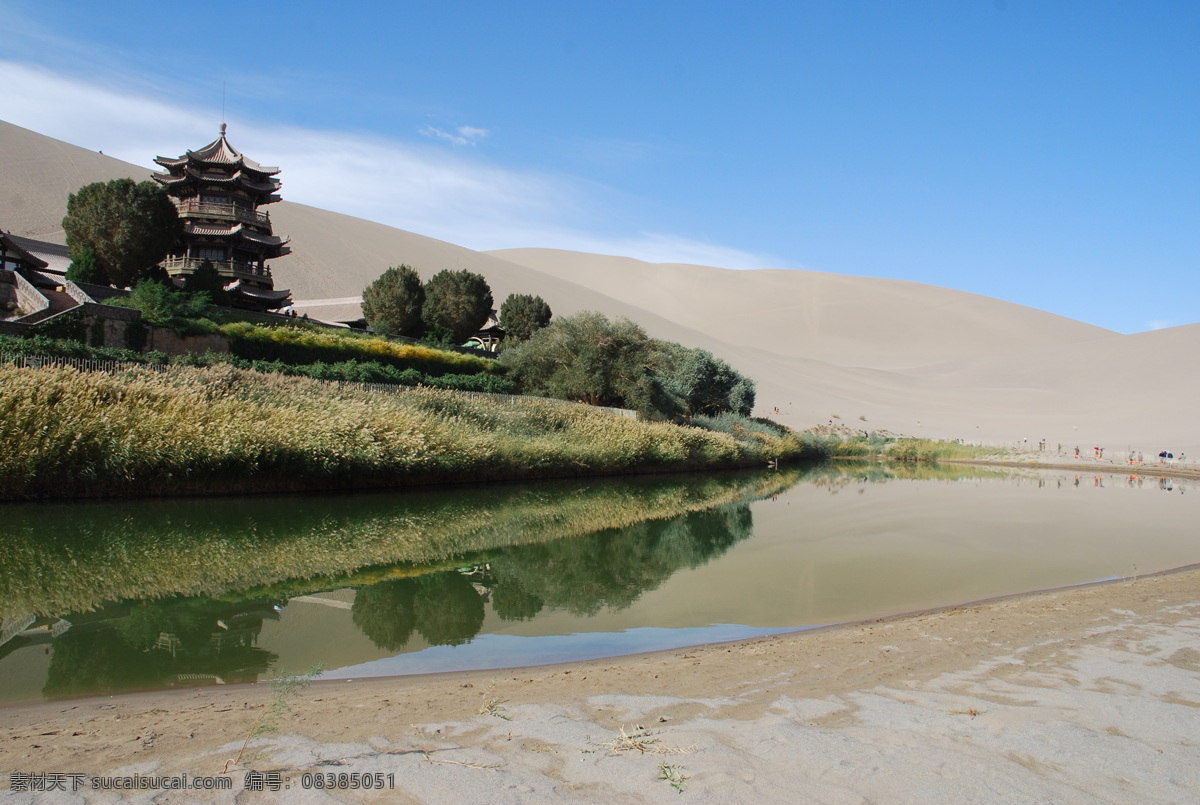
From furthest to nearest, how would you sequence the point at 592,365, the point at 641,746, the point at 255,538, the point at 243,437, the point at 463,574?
the point at 592,365
the point at 243,437
the point at 255,538
the point at 463,574
the point at 641,746

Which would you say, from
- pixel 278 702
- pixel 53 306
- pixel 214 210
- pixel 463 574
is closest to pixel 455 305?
pixel 214 210

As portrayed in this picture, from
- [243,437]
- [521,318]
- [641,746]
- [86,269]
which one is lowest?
[641,746]

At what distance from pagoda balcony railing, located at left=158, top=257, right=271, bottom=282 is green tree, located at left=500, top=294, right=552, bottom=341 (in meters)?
13.4

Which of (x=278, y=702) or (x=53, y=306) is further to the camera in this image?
(x=53, y=306)

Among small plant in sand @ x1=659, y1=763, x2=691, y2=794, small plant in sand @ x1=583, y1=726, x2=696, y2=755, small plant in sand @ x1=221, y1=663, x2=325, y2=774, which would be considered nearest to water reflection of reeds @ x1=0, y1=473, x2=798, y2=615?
small plant in sand @ x1=221, y1=663, x2=325, y2=774

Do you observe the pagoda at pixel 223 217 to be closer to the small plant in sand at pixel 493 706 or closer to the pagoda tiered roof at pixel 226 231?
the pagoda tiered roof at pixel 226 231

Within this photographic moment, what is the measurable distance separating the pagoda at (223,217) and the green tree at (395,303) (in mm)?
4252

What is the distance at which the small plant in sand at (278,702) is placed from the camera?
352 cm

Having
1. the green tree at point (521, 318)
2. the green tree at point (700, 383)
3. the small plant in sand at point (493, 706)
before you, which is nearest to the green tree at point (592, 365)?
the green tree at point (700, 383)

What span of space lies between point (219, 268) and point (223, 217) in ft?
7.88

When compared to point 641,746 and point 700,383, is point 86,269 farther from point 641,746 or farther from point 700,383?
point 641,746

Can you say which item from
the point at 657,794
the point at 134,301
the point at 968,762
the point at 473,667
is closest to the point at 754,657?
the point at 473,667

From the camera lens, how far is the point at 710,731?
12.2ft

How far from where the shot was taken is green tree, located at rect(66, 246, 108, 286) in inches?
1172
